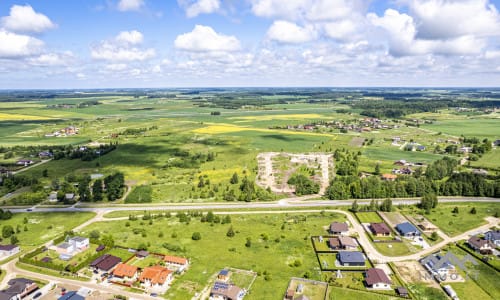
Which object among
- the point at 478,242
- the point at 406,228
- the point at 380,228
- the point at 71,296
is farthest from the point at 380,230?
the point at 71,296

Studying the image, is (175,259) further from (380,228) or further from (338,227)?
(380,228)

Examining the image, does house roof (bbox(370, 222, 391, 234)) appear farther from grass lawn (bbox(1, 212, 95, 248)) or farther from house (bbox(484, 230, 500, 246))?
grass lawn (bbox(1, 212, 95, 248))

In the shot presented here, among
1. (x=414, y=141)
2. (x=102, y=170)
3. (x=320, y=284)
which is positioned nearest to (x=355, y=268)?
(x=320, y=284)

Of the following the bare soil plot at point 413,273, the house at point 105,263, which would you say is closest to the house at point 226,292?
the house at point 105,263

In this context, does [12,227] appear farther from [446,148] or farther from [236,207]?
[446,148]

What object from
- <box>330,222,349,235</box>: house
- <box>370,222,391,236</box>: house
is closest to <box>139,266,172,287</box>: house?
<box>330,222,349,235</box>: house

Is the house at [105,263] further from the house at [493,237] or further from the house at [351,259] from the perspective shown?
the house at [493,237]
